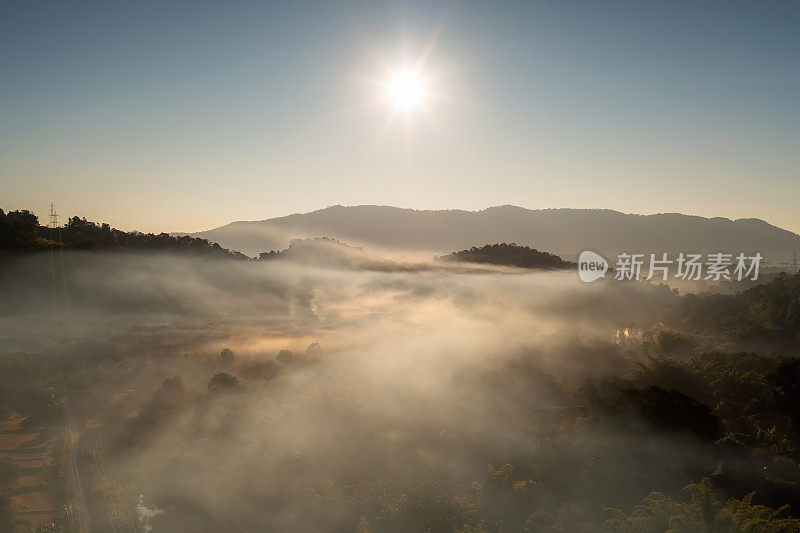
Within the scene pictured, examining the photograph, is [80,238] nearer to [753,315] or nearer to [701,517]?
[701,517]

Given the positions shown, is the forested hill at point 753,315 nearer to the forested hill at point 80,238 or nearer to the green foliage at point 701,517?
the green foliage at point 701,517

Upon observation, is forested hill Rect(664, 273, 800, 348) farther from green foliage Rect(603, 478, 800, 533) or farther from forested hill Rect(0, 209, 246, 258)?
forested hill Rect(0, 209, 246, 258)

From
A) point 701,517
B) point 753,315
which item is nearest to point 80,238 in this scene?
point 701,517

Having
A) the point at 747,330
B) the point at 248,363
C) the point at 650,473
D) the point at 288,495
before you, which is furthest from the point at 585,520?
the point at 248,363

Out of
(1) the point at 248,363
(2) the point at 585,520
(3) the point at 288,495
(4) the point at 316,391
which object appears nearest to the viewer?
(2) the point at 585,520

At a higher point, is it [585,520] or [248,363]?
[585,520]

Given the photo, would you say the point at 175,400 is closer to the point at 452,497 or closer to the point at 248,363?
the point at 248,363

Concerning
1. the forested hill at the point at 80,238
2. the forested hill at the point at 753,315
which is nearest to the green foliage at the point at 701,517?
the forested hill at the point at 753,315

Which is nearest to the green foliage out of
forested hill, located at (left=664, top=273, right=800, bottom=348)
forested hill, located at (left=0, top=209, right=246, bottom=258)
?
forested hill, located at (left=664, top=273, right=800, bottom=348)

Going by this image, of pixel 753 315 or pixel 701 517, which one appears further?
pixel 753 315
